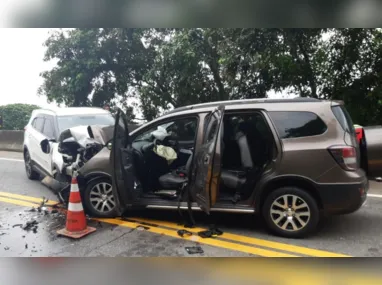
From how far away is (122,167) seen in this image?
13.4ft

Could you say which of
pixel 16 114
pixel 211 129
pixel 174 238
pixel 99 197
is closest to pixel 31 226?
pixel 99 197

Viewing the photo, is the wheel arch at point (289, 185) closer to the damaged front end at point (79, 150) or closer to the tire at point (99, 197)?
the tire at point (99, 197)

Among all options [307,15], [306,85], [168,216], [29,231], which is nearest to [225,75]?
[306,85]

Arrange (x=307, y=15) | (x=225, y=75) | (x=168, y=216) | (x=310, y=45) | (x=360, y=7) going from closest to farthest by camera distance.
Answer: (x=360, y=7), (x=307, y=15), (x=168, y=216), (x=310, y=45), (x=225, y=75)

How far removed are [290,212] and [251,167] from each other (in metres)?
0.74

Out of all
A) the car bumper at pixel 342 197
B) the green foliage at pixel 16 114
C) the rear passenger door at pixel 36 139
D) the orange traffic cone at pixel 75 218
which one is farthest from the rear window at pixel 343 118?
the green foliage at pixel 16 114

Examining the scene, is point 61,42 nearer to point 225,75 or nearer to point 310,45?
point 225,75

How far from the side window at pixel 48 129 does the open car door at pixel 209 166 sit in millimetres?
3710

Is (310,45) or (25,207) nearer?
(25,207)

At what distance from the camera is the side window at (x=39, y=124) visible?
6.84 m

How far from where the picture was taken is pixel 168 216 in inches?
179

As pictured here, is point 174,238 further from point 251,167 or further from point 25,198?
point 25,198

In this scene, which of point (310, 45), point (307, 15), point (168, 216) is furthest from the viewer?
point (310, 45)

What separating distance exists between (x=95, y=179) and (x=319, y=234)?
3.04 m
